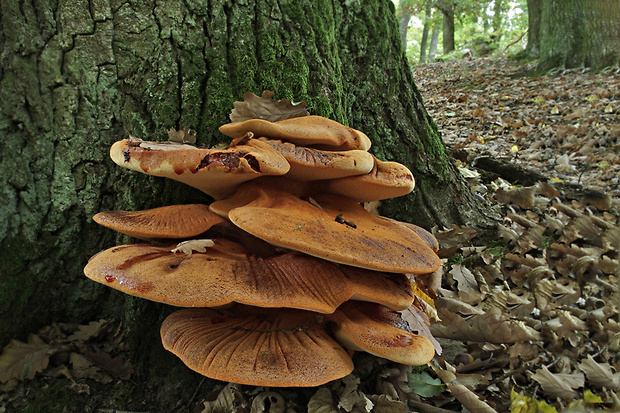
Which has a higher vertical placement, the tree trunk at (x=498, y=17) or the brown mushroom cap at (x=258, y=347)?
the tree trunk at (x=498, y=17)

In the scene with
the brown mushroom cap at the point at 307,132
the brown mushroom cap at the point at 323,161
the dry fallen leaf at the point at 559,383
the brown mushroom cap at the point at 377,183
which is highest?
the brown mushroom cap at the point at 307,132

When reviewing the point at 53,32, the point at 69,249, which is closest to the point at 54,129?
the point at 53,32

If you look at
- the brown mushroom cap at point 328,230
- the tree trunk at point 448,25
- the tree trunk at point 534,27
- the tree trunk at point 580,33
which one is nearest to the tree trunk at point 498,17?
the tree trunk at point 448,25

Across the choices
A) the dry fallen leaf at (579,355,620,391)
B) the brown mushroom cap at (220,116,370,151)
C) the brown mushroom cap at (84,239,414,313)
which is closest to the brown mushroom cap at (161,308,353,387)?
the brown mushroom cap at (84,239,414,313)

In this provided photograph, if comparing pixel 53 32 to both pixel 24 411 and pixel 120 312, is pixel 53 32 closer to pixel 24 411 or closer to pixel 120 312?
pixel 120 312

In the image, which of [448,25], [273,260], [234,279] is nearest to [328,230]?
[273,260]

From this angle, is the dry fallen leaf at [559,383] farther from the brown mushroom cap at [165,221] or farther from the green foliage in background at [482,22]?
the green foliage in background at [482,22]
